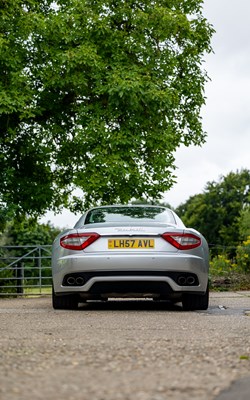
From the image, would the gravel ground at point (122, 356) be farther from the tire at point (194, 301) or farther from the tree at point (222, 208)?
the tree at point (222, 208)

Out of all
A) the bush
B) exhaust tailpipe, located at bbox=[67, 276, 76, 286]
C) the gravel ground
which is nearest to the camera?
the gravel ground

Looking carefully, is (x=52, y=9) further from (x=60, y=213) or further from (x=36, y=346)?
(x=36, y=346)

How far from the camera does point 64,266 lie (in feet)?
37.1

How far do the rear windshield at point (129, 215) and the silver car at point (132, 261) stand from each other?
0.29 meters

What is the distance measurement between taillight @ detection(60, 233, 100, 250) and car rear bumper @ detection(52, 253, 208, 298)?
146 millimetres

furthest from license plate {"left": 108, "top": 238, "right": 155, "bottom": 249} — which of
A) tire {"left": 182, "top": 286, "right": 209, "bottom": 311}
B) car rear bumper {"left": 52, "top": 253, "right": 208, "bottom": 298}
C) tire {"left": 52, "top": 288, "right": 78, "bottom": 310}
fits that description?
tire {"left": 52, "top": 288, "right": 78, "bottom": 310}

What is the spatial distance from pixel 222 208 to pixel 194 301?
233 feet

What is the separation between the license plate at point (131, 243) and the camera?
36.6ft

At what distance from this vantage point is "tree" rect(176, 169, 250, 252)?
80.5 meters

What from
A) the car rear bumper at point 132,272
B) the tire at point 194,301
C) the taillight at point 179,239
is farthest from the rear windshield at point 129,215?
the tire at point 194,301

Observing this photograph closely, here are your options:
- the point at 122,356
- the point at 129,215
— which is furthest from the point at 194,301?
the point at 122,356

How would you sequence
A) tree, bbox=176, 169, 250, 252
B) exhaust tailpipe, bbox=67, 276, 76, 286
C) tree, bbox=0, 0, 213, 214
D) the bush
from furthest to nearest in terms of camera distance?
tree, bbox=176, 169, 250, 252 < tree, bbox=0, 0, 213, 214 < the bush < exhaust tailpipe, bbox=67, 276, 76, 286

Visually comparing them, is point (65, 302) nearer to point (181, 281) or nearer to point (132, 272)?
point (132, 272)

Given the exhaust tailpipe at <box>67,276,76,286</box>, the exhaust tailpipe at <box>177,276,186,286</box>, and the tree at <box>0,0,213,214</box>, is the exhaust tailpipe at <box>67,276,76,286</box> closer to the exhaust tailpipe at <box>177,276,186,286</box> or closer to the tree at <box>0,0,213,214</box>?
the exhaust tailpipe at <box>177,276,186,286</box>
